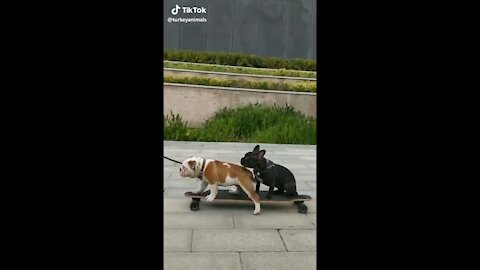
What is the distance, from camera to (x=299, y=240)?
2582mm

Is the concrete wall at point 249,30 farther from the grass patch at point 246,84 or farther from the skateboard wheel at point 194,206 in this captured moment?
the skateboard wheel at point 194,206

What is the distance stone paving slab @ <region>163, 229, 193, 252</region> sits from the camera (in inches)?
91.5

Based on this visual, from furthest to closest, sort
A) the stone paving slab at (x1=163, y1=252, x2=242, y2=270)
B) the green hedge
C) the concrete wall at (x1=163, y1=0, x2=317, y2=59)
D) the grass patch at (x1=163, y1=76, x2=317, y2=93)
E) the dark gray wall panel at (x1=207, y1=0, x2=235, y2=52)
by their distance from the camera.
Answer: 1. the green hedge
2. the concrete wall at (x1=163, y1=0, x2=317, y2=59)
3. the dark gray wall panel at (x1=207, y1=0, x2=235, y2=52)
4. the grass patch at (x1=163, y1=76, x2=317, y2=93)
5. the stone paving slab at (x1=163, y1=252, x2=242, y2=270)

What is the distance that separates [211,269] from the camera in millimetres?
2125

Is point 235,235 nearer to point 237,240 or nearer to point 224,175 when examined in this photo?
point 237,240

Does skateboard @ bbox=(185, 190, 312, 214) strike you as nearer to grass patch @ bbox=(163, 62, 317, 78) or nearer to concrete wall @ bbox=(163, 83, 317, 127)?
concrete wall @ bbox=(163, 83, 317, 127)

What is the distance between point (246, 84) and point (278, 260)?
8.07m

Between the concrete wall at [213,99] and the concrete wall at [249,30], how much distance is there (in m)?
1.45

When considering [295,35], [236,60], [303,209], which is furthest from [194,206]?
[236,60]

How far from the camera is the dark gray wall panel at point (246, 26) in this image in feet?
33.4

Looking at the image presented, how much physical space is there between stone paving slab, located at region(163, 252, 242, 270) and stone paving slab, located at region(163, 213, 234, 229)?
550 millimetres

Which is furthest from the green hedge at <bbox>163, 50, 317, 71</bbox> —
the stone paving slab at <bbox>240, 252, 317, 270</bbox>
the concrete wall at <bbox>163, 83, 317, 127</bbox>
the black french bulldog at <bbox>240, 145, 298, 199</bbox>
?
the stone paving slab at <bbox>240, 252, 317, 270</bbox>
